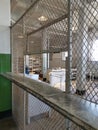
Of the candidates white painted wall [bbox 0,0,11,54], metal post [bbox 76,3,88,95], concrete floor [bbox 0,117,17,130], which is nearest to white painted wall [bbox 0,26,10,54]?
white painted wall [bbox 0,0,11,54]

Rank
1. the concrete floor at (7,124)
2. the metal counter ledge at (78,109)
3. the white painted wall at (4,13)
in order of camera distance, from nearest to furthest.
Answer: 1. the metal counter ledge at (78,109)
2. the concrete floor at (7,124)
3. the white painted wall at (4,13)

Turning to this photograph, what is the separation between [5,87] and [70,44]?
221 cm

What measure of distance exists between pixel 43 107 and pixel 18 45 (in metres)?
1.68

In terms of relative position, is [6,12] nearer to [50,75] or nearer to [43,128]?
[43,128]

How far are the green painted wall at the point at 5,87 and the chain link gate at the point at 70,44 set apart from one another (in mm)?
167

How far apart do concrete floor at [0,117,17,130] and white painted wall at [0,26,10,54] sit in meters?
1.41

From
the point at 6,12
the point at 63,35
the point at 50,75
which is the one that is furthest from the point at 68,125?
the point at 50,75

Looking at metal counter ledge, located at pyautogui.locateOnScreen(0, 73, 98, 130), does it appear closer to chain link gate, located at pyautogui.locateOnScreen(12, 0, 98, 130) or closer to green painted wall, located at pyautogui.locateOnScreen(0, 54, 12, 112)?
chain link gate, located at pyautogui.locateOnScreen(12, 0, 98, 130)

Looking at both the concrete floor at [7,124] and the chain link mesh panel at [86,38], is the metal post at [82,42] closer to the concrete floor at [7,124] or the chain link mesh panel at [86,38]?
the chain link mesh panel at [86,38]

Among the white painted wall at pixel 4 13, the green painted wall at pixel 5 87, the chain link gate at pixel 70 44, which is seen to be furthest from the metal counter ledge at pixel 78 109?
the white painted wall at pixel 4 13

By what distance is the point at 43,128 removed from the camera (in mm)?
2500

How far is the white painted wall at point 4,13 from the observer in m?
2.99

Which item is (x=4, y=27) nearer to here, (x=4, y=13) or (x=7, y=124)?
(x=4, y=13)

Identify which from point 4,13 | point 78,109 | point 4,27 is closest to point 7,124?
point 4,27
